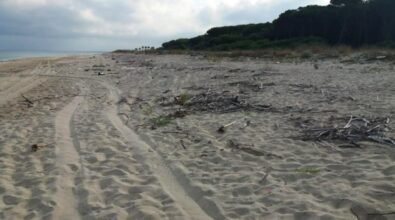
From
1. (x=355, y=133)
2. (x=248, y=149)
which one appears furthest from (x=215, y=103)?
(x=355, y=133)

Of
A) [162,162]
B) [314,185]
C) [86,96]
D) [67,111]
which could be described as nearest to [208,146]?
[162,162]

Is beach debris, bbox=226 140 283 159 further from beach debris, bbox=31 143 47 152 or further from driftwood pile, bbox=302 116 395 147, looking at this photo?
beach debris, bbox=31 143 47 152

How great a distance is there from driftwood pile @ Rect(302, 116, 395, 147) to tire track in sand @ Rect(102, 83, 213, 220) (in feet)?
7.41

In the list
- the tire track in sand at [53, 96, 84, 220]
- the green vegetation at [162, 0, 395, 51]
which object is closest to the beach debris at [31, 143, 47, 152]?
the tire track in sand at [53, 96, 84, 220]

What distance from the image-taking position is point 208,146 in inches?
266

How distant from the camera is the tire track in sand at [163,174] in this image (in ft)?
14.5

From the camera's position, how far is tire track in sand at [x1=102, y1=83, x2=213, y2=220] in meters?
4.43

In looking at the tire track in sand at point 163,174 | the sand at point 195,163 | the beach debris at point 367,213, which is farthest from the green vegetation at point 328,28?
the beach debris at point 367,213

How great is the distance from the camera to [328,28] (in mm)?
44719

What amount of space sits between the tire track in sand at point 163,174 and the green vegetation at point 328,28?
93.0 feet

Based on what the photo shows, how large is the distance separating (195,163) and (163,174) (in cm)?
53

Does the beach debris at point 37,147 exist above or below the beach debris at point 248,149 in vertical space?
below

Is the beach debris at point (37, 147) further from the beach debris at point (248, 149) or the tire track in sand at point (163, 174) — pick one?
the beach debris at point (248, 149)

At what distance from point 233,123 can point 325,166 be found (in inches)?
111
